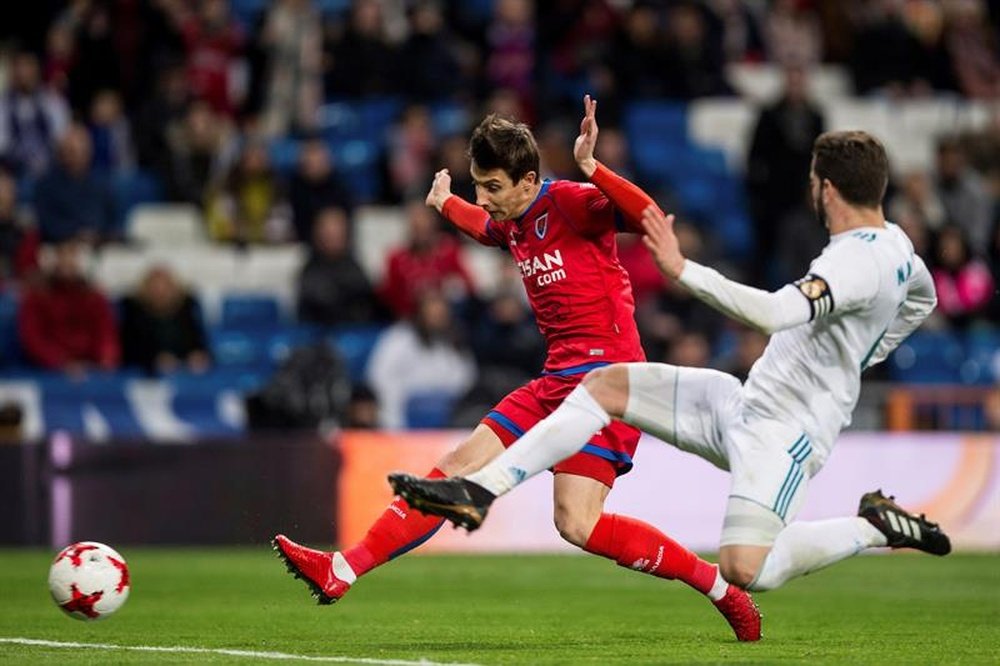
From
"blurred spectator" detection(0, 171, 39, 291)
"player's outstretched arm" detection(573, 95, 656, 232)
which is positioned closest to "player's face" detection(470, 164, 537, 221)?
"player's outstretched arm" detection(573, 95, 656, 232)

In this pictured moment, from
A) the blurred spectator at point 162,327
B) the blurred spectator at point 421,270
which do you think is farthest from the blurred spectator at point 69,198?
the blurred spectator at point 421,270

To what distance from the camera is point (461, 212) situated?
9.47m

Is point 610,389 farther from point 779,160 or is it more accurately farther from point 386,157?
point 779,160

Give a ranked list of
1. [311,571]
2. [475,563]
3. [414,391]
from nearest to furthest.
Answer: [311,571], [475,563], [414,391]

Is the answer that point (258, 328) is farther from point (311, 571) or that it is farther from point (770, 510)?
point (770, 510)

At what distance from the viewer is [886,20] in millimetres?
21188

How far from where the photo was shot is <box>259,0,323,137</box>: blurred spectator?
1966 centimetres

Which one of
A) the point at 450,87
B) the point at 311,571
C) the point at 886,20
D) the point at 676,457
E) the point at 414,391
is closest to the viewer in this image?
the point at 311,571

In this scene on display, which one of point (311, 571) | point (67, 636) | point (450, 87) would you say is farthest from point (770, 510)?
point (450, 87)

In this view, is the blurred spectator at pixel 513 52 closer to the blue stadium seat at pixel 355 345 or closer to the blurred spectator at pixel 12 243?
the blue stadium seat at pixel 355 345

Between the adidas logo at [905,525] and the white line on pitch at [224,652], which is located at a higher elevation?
the adidas logo at [905,525]

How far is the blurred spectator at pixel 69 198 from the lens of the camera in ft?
58.0

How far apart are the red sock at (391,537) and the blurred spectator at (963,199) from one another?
38.0 ft

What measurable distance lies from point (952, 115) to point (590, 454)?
13691mm
